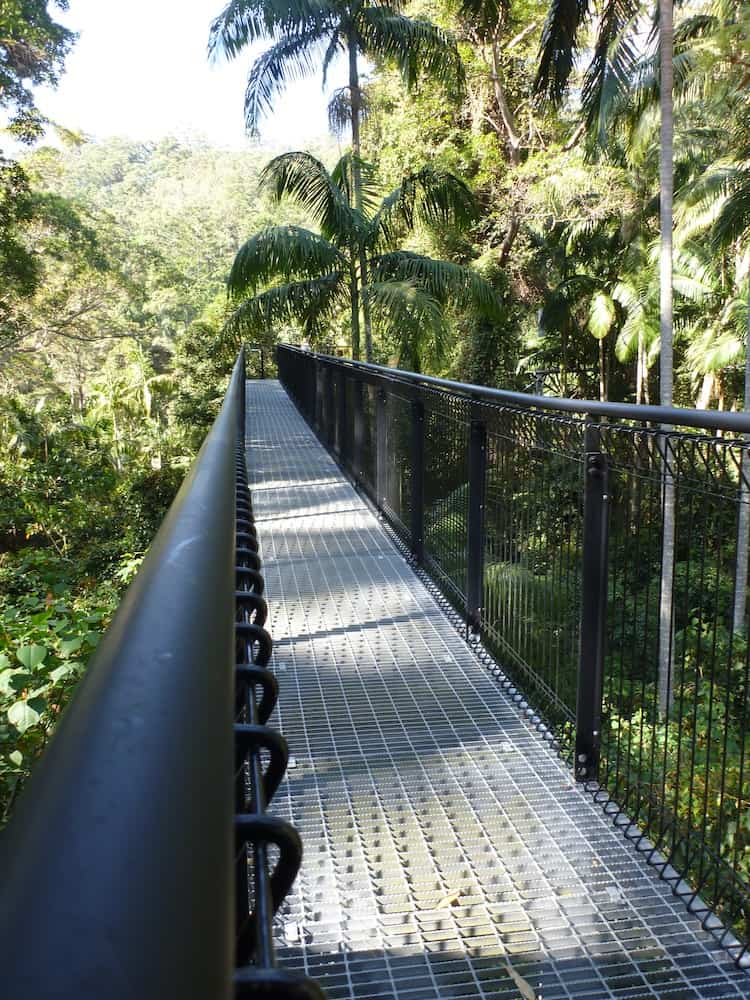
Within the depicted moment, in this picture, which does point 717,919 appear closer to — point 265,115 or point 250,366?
point 265,115

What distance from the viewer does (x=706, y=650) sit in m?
4.10

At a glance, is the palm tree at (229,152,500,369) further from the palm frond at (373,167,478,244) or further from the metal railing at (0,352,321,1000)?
the metal railing at (0,352,321,1000)

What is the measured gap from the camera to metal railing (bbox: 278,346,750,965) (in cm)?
280

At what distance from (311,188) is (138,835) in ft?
59.6

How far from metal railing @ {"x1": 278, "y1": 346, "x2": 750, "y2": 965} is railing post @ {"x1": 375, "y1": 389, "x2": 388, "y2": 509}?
1491 millimetres

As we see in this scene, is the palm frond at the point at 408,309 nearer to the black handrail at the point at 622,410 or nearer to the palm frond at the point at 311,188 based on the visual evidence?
the palm frond at the point at 311,188

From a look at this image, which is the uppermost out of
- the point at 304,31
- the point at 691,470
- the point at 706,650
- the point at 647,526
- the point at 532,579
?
the point at 304,31

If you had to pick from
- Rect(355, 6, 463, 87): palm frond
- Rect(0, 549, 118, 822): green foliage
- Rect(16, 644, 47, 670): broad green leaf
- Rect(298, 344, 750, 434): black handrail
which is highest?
Rect(355, 6, 463, 87): palm frond

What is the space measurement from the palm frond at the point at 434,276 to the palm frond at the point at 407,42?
4.56m

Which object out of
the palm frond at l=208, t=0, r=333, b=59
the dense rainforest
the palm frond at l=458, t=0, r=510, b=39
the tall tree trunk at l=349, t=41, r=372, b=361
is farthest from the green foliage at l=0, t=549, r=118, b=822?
the palm frond at l=458, t=0, r=510, b=39

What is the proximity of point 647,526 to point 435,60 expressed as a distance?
729 inches

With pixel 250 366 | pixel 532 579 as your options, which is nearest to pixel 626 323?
Answer: pixel 250 366

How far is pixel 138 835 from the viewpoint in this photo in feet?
1.37

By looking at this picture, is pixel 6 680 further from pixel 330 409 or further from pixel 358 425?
pixel 330 409
